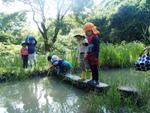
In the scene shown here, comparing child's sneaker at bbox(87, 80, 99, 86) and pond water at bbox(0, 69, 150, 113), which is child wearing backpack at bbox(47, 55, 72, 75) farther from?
child's sneaker at bbox(87, 80, 99, 86)

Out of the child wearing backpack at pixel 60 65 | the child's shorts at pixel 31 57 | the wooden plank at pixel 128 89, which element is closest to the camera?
the wooden plank at pixel 128 89

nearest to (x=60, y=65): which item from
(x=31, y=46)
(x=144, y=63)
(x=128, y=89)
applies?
(x=31, y=46)

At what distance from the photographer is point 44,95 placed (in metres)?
7.79

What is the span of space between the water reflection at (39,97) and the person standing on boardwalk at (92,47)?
62 cm

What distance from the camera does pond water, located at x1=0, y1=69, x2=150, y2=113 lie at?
6.62 meters

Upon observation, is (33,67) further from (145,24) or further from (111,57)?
(145,24)

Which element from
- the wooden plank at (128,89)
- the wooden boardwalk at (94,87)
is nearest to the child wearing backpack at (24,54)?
the wooden boardwalk at (94,87)

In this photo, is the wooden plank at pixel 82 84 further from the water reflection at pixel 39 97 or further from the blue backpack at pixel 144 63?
the blue backpack at pixel 144 63

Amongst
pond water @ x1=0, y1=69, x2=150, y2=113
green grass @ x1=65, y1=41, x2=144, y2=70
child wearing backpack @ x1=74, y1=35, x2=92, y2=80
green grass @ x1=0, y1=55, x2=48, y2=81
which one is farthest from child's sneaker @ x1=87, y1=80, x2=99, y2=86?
green grass @ x1=65, y1=41, x2=144, y2=70

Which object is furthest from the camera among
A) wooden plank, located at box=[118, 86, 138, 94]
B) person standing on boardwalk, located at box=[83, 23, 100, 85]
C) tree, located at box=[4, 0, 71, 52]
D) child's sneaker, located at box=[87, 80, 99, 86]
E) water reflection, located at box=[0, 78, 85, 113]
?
tree, located at box=[4, 0, 71, 52]

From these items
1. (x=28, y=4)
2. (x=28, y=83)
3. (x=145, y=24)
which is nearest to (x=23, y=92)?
(x=28, y=83)

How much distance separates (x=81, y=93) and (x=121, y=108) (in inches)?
80.0

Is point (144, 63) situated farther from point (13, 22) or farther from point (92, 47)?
point (13, 22)

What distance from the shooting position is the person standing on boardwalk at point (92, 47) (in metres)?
7.18
